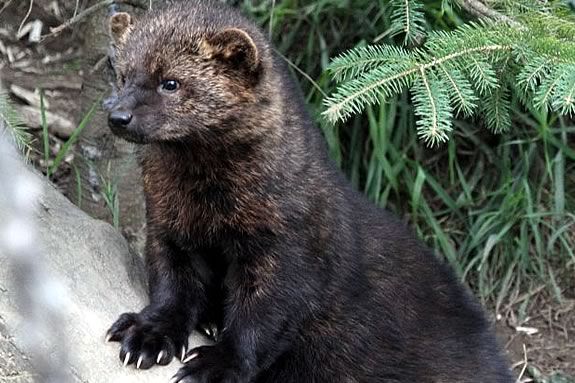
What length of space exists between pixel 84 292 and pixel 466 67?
1454 mm

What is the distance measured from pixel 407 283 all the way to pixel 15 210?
109 inches

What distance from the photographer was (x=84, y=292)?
3.09 m

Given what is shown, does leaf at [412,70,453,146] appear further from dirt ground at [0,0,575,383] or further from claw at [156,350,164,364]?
dirt ground at [0,0,575,383]

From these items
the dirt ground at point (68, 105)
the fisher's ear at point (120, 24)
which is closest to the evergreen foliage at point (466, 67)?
the fisher's ear at point (120, 24)

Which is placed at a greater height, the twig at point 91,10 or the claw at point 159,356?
the twig at point 91,10

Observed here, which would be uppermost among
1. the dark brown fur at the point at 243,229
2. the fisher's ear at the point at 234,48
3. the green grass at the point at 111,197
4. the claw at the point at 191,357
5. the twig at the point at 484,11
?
the twig at the point at 484,11

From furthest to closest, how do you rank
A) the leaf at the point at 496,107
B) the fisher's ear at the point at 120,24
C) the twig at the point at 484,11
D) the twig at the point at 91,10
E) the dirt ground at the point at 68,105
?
the dirt ground at the point at 68,105 < the twig at the point at 91,10 < the leaf at the point at 496,107 < the twig at the point at 484,11 < the fisher's ear at the point at 120,24

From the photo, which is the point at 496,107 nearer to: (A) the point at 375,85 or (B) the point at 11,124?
(A) the point at 375,85

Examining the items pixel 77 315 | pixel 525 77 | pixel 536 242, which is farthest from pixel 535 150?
pixel 77 315

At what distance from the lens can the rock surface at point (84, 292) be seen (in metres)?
2.63

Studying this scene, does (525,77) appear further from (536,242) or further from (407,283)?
(536,242)

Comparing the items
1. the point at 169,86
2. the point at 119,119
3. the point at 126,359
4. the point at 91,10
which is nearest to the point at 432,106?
the point at 169,86

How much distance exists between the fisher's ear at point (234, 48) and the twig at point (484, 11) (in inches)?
36.8

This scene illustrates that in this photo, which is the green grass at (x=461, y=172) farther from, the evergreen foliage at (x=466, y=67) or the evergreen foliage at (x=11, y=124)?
the evergreen foliage at (x=11, y=124)
